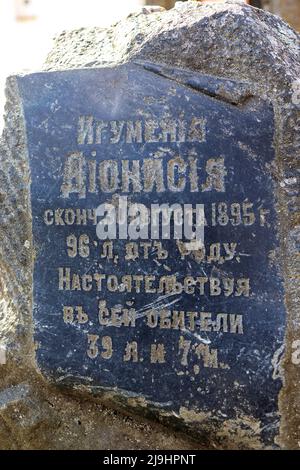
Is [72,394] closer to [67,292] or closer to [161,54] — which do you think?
[67,292]

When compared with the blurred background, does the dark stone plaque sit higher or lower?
lower

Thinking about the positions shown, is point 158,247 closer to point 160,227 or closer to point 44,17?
point 160,227

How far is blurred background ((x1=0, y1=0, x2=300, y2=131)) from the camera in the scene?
4.59m

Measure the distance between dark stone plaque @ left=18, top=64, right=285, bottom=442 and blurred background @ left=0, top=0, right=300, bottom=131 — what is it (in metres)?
2.56

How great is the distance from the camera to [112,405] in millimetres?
1835

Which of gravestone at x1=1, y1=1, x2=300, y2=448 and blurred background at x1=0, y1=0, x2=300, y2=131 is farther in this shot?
blurred background at x1=0, y1=0, x2=300, y2=131

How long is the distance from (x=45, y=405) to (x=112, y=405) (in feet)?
0.65

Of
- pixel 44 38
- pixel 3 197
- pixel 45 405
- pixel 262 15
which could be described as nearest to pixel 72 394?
pixel 45 405

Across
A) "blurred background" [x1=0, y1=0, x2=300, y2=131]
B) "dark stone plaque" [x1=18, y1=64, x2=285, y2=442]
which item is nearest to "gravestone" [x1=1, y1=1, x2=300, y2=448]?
"dark stone plaque" [x1=18, y1=64, x2=285, y2=442]

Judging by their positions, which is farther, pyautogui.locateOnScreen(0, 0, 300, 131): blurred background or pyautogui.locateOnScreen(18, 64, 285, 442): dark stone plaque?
pyautogui.locateOnScreen(0, 0, 300, 131): blurred background

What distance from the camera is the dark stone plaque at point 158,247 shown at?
1688 mm

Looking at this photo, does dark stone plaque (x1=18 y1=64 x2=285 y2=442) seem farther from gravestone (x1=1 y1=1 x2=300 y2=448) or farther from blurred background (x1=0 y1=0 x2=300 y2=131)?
blurred background (x1=0 y1=0 x2=300 y2=131)

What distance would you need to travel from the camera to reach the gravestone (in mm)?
1686

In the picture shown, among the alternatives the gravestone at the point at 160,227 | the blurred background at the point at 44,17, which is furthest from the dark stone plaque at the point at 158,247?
the blurred background at the point at 44,17
